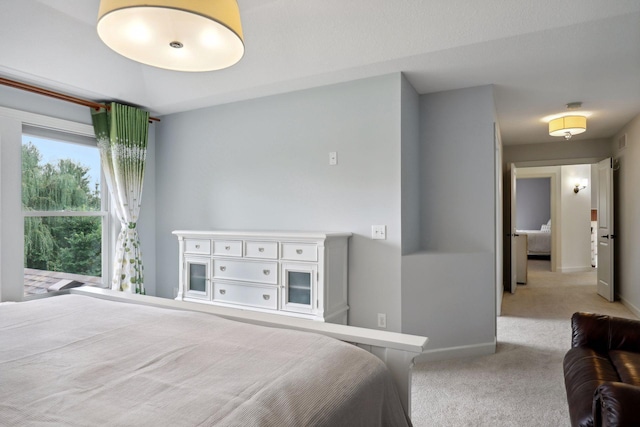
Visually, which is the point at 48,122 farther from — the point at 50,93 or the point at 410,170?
the point at 410,170

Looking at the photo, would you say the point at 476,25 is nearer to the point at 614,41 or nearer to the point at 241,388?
the point at 614,41

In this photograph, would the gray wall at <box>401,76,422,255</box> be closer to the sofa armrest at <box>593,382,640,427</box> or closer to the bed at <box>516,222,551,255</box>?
the sofa armrest at <box>593,382,640,427</box>

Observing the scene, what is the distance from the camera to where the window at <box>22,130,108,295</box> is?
3084 millimetres

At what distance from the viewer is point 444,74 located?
116 inches

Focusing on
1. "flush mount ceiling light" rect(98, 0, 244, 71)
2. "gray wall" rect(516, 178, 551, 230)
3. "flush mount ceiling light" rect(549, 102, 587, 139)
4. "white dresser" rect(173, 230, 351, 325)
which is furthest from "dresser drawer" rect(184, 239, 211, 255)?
"gray wall" rect(516, 178, 551, 230)

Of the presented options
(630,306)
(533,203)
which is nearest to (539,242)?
(533,203)

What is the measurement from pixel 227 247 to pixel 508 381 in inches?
92.1

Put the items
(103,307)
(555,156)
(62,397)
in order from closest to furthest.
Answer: (62,397) → (103,307) → (555,156)

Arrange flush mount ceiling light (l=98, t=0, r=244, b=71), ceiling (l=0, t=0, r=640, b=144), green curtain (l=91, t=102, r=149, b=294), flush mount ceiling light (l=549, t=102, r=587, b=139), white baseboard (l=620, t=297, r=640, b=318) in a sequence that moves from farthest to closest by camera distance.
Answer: white baseboard (l=620, t=297, r=640, b=318)
flush mount ceiling light (l=549, t=102, r=587, b=139)
green curtain (l=91, t=102, r=149, b=294)
ceiling (l=0, t=0, r=640, b=144)
flush mount ceiling light (l=98, t=0, r=244, b=71)

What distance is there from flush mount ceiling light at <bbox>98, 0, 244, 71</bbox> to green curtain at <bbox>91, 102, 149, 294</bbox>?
2215 mm

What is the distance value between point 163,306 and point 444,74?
262 cm

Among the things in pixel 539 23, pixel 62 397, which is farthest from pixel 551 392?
pixel 62 397

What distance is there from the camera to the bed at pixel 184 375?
875 mm

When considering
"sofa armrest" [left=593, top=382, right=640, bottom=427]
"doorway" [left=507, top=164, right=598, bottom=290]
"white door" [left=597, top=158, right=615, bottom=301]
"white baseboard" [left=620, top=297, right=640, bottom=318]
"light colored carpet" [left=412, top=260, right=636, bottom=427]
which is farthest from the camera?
"doorway" [left=507, top=164, right=598, bottom=290]
